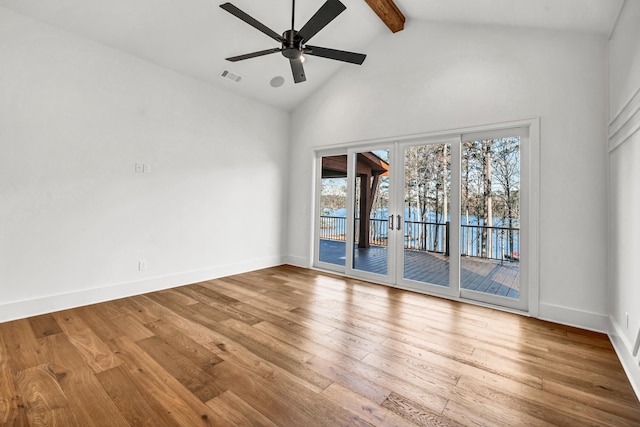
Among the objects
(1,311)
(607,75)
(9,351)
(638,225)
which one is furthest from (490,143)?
(1,311)

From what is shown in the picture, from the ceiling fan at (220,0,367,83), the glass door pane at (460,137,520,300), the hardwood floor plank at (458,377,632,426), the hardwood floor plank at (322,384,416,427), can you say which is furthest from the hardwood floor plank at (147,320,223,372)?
the glass door pane at (460,137,520,300)

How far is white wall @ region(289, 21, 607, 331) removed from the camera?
2.95 m

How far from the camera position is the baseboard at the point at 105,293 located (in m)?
2.97

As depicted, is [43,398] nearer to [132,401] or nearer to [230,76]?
[132,401]

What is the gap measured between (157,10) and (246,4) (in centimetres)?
100

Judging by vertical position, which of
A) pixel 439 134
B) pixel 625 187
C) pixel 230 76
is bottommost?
pixel 625 187

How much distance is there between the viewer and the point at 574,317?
3021 millimetres

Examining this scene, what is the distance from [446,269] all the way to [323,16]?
10.9ft

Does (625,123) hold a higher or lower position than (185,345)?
higher

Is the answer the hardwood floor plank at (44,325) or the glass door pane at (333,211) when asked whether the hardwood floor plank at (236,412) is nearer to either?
the hardwood floor plank at (44,325)

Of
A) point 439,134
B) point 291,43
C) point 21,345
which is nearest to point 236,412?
point 21,345

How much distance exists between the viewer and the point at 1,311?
287 centimetres

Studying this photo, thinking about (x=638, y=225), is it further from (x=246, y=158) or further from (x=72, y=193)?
(x=72, y=193)

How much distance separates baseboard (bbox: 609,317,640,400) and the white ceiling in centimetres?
281
